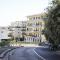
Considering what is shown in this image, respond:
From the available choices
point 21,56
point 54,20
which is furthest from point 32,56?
point 54,20

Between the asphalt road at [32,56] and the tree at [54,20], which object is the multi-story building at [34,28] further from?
the tree at [54,20]

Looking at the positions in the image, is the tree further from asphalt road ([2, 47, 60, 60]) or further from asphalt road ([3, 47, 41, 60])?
asphalt road ([3, 47, 41, 60])

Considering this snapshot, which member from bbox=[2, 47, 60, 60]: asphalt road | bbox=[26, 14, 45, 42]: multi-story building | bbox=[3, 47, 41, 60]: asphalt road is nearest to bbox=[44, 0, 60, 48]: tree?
bbox=[2, 47, 60, 60]: asphalt road

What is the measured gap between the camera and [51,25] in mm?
38500

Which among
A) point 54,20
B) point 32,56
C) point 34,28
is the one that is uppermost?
point 54,20

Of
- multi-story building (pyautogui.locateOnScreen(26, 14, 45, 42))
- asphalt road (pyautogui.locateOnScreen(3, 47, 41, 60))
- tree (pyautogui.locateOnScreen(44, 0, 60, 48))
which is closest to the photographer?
tree (pyautogui.locateOnScreen(44, 0, 60, 48))

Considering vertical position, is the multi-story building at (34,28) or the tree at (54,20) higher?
the tree at (54,20)

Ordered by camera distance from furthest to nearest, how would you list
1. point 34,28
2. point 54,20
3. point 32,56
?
point 34,28, point 32,56, point 54,20

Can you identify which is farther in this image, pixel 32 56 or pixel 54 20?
pixel 32 56

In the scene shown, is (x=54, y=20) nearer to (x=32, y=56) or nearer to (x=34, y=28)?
(x=32, y=56)

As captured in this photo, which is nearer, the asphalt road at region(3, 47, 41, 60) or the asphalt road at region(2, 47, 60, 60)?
the asphalt road at region(3, 47, 41, 60)

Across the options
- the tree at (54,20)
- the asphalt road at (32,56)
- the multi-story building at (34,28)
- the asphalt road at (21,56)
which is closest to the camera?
the tree at (54,20)

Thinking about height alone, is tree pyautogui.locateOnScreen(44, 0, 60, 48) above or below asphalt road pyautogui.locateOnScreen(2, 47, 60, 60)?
above

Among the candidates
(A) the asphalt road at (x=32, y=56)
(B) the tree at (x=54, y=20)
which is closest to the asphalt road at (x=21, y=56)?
(A) the asphalt road at (x=32, y=56)
